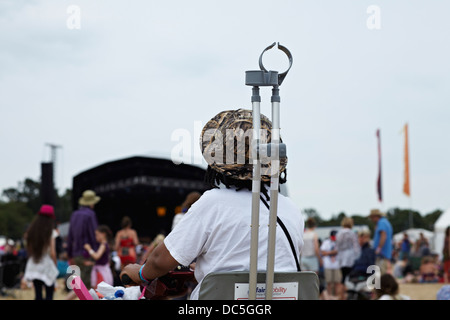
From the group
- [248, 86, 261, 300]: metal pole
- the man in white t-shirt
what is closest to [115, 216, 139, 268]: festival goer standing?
the man in white t-shirt

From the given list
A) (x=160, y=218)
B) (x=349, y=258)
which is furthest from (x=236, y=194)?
(x=160, y=218)

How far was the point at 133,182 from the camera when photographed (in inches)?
735

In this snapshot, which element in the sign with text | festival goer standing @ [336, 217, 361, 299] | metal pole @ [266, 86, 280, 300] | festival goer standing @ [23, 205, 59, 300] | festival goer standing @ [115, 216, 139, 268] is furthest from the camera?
festival goer standing @ [336, 217, 361, 299]

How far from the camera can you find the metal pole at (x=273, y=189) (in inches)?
78.2

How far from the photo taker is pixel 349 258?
32.6 feet

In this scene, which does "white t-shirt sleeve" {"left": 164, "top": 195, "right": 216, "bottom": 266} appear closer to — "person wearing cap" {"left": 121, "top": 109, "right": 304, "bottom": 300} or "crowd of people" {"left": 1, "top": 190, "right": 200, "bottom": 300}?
"person wearing cap" {"left": 121, "top": 109, "right": 304, "bottom": 300}

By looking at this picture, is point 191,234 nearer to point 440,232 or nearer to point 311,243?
point 311,243

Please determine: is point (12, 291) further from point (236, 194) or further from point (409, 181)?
point (409, 181)

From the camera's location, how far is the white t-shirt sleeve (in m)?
2.20

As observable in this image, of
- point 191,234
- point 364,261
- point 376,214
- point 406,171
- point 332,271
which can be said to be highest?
point 406,171

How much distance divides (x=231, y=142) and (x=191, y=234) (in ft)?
1.11

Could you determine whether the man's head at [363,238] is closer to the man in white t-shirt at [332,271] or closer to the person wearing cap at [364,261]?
the person wearing cap at [364,261]

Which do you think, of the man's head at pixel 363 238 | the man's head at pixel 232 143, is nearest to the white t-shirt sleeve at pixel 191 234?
the man's head at pixel 232 143

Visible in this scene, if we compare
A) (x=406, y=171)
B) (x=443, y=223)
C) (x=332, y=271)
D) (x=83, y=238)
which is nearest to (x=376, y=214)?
(x=332, y=271)
